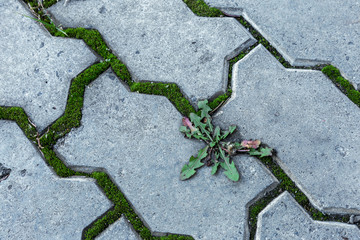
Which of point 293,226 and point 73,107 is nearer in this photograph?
point 293,226

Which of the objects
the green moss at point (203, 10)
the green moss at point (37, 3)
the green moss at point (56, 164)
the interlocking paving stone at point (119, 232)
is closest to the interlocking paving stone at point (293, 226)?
the interlocking paving stone at point (119, 232)

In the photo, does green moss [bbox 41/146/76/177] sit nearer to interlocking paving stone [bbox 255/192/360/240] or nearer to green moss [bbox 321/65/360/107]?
interlocking paving stone [bbox 255/192/360/240]

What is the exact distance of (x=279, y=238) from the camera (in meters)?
1.76

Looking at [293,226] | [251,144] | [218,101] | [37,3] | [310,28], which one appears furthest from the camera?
[37,3]

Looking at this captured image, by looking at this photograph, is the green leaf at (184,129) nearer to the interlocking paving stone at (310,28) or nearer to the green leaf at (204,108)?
the green leaf at (204,108)

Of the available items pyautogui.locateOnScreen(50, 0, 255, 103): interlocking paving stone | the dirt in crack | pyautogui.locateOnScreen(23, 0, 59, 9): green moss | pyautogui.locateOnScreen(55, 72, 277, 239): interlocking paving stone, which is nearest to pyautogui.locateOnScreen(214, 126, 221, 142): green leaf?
pyautogui.locateOnScreen(55, 72, 277, 239): interlocking paving stone

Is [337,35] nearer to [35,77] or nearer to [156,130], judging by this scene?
[156,130]

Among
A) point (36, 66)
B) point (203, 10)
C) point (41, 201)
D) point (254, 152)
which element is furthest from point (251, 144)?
point (36, 66)

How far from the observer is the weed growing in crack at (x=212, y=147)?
6.07 ft

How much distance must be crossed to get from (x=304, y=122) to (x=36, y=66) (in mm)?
1539

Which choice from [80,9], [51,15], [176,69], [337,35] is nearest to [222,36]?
[176,69]

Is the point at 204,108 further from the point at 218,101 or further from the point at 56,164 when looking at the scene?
the point at 56,164

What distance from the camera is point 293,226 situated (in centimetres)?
177

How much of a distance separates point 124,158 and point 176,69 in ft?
1.89
